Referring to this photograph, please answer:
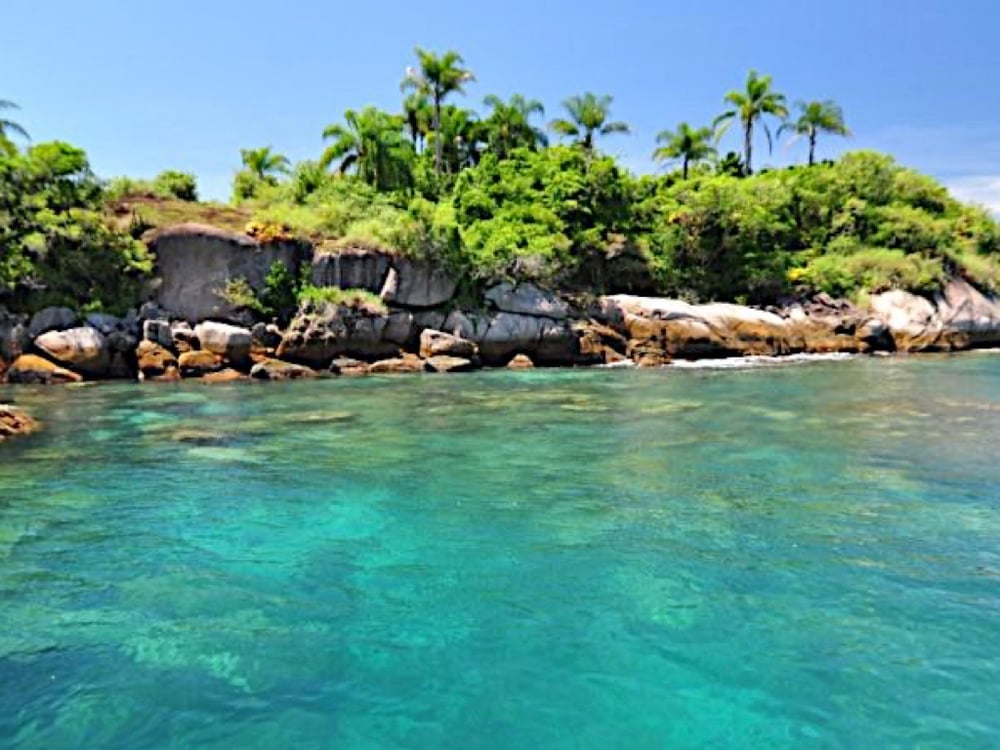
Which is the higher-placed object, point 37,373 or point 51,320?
point 51,320

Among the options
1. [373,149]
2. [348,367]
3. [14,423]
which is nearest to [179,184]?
[373,149]

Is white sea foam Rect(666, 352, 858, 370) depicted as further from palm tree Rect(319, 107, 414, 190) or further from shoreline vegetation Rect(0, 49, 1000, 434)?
palm tree Rect(319, 107, 414, 190)

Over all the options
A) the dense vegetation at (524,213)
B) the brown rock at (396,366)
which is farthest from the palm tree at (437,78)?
the brown rock at (396,366)

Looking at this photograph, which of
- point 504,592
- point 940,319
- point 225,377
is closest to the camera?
point 504,592

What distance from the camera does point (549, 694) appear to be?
15.2ft

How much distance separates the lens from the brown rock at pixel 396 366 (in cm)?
2583

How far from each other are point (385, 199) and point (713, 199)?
52.4ft

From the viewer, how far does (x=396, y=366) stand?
26.1m

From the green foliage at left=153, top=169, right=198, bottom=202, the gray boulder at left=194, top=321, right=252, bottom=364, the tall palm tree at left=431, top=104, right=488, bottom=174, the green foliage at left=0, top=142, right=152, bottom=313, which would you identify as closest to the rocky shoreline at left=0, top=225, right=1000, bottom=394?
the gray boulder at left=194, top=321, right=252, bottom=364

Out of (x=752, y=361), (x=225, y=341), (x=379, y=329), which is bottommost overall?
(x=752, y=361)

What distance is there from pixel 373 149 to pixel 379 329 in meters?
12.9

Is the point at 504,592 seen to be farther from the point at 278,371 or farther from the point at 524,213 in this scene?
the point at 524,213

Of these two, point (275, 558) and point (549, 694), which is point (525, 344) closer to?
point (275, 558)

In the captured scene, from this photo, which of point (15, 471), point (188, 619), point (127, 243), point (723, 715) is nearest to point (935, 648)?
point (723, 715)
